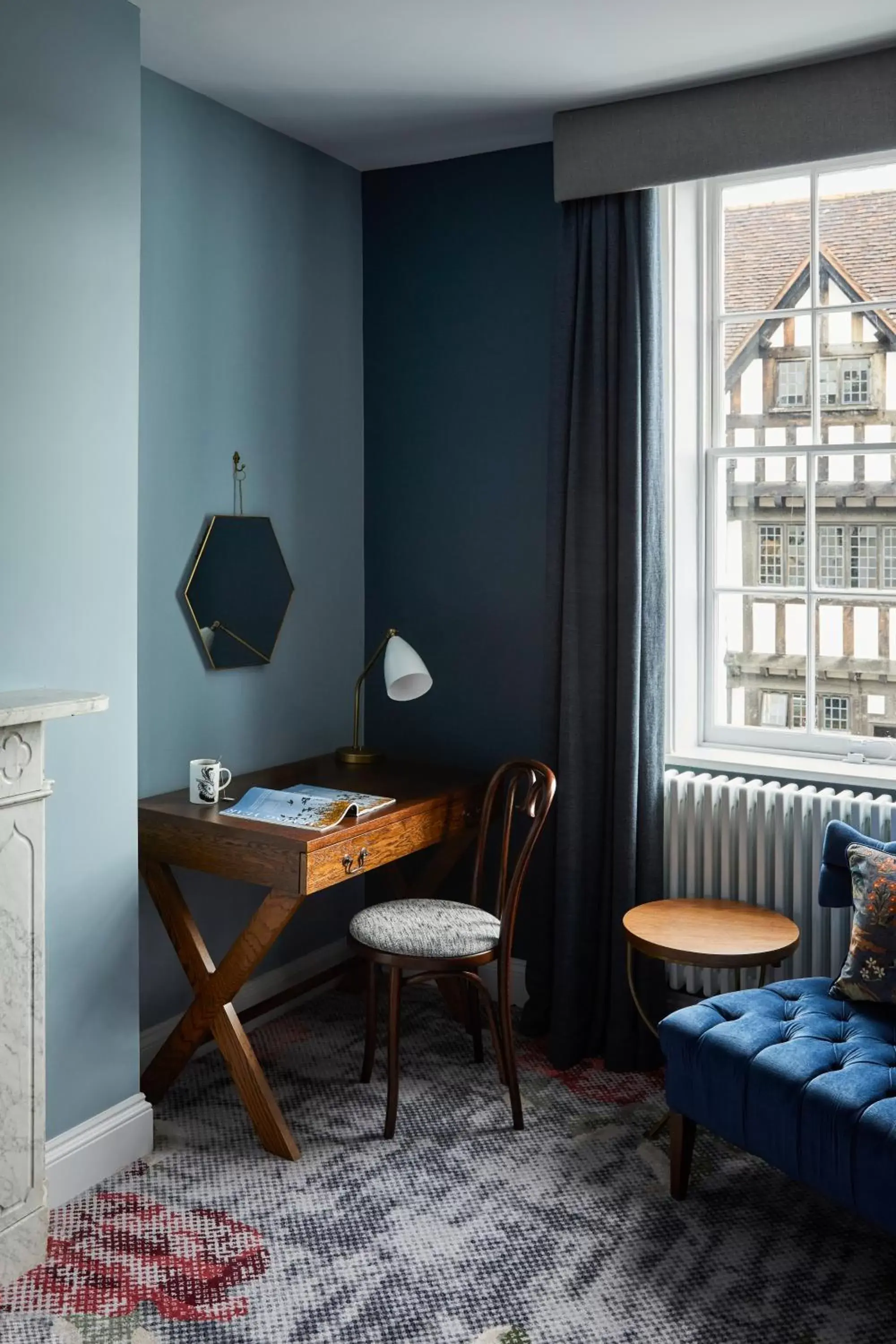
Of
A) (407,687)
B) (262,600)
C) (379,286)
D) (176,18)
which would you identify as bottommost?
(407,687)

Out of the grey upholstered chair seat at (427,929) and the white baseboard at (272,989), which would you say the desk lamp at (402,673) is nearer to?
the grey upholstered chair seat at (427,929)

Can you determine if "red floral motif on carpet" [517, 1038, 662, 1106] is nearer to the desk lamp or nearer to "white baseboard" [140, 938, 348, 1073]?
"white baseboard" [140, 938, 348, 1073]

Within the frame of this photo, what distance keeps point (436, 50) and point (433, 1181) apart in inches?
107

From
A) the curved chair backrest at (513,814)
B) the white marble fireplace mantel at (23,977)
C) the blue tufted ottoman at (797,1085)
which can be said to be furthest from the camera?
the curved chair backrest at (513,814)

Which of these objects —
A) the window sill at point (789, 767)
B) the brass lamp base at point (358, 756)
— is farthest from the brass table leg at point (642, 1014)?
the brass lamp base at point (358, 756)

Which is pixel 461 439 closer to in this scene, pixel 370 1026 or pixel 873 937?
pixel 370 1026

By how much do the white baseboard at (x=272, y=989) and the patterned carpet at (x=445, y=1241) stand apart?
0.16 m

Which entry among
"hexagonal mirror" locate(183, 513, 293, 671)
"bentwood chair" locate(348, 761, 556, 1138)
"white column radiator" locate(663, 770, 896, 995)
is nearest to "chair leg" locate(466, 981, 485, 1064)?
"bentwood chair" locate(348, 761, 556, 1138)

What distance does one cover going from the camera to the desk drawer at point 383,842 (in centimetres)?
263

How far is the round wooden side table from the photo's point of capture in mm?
2650

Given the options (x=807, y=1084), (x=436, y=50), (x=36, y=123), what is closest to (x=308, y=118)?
(x=436, y=50)

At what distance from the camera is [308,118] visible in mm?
3230

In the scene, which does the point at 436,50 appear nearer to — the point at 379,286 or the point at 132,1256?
the point at 379,286

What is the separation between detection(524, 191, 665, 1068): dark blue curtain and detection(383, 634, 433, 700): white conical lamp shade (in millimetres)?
399
